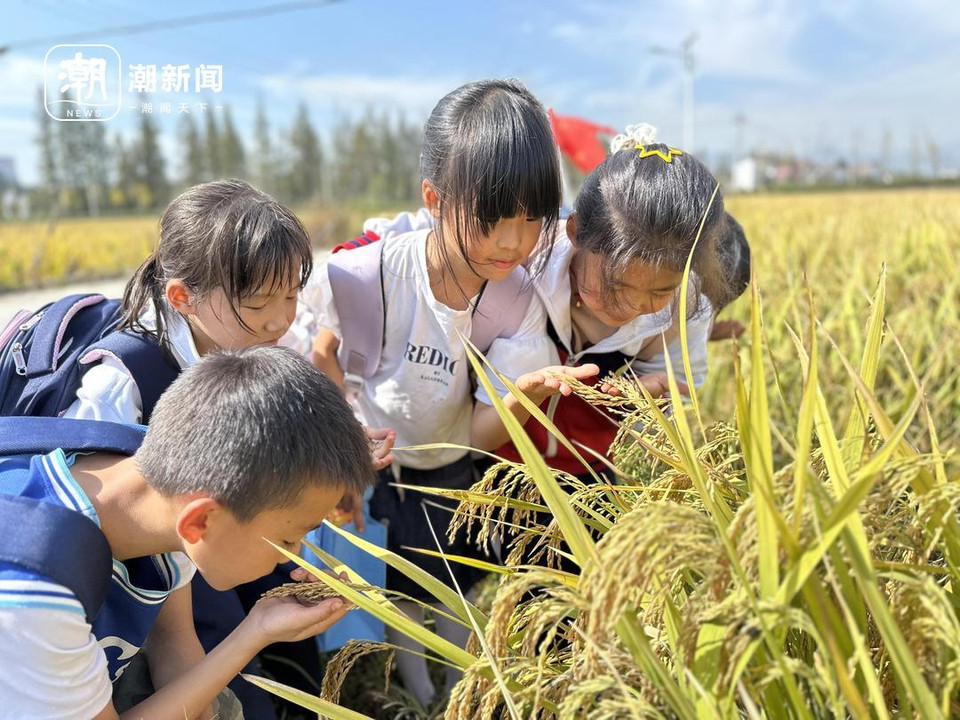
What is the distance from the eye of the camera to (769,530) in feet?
2.26

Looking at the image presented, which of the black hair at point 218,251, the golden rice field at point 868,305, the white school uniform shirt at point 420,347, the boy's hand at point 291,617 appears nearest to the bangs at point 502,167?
the white school uniform shirt at point 420,347

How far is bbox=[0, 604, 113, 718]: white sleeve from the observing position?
0.92 meters

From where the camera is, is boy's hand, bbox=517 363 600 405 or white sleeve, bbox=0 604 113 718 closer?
white sleeve, bbox=0 604 113 718

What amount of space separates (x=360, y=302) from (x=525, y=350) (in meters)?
0.37

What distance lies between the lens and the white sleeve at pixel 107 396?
1.32 metres

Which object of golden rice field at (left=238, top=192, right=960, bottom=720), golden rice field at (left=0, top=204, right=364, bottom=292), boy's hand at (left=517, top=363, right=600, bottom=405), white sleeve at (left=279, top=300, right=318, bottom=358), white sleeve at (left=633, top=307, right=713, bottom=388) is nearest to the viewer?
golden rice field at (left=238, top=192, right=960, bottom=720)

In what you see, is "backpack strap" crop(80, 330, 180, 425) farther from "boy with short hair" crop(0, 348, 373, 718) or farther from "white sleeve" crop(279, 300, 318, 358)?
"white sleeve" crop(279, 300, 318, 358)

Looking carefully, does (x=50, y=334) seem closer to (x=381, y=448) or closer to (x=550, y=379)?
(x=381, y=448)

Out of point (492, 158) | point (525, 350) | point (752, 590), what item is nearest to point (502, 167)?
point (492, 158)

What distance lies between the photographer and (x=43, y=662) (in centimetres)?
95

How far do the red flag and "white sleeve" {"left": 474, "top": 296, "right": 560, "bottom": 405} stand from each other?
171 centimetres

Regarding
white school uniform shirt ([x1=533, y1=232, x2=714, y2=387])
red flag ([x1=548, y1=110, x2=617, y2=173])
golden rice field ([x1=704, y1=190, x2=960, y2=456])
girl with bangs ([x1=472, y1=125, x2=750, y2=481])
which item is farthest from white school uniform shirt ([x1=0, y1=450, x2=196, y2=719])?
red flag ([x1=548, y1=110, x2=617, y2=173])

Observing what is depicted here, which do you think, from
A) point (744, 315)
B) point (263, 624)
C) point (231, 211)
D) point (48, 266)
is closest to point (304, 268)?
point (231, 211)

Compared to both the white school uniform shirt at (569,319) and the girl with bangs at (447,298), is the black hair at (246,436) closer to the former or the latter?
the girl with bangs at (447,298)
